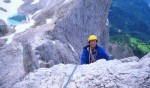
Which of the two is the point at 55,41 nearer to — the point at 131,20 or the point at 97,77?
the point at 97,77

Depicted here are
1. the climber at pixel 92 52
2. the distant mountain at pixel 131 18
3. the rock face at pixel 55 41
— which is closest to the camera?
the climber at pixel 92 52

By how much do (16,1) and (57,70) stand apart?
62125 millimetres

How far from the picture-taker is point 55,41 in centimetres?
2670

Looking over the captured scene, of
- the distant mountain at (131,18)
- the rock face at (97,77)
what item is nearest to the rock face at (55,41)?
the rock face at (97,77)

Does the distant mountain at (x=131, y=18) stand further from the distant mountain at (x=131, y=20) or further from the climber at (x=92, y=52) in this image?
the climber at (x=92, y=52)

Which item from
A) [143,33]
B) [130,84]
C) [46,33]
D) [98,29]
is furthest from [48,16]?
[143,33]

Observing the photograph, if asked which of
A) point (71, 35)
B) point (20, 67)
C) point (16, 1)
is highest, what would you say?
point (16, 1)

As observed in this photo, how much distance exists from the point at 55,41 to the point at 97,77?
1453 centimetres

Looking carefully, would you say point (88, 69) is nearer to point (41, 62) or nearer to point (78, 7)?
point (41, 62)

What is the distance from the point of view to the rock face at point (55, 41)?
2348 cm

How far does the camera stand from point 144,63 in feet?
42.6

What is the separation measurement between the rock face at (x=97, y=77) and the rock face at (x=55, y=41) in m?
7.23

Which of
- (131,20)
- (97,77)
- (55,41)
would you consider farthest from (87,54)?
(131,20)

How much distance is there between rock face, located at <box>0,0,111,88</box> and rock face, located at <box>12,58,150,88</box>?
723 centimetres
